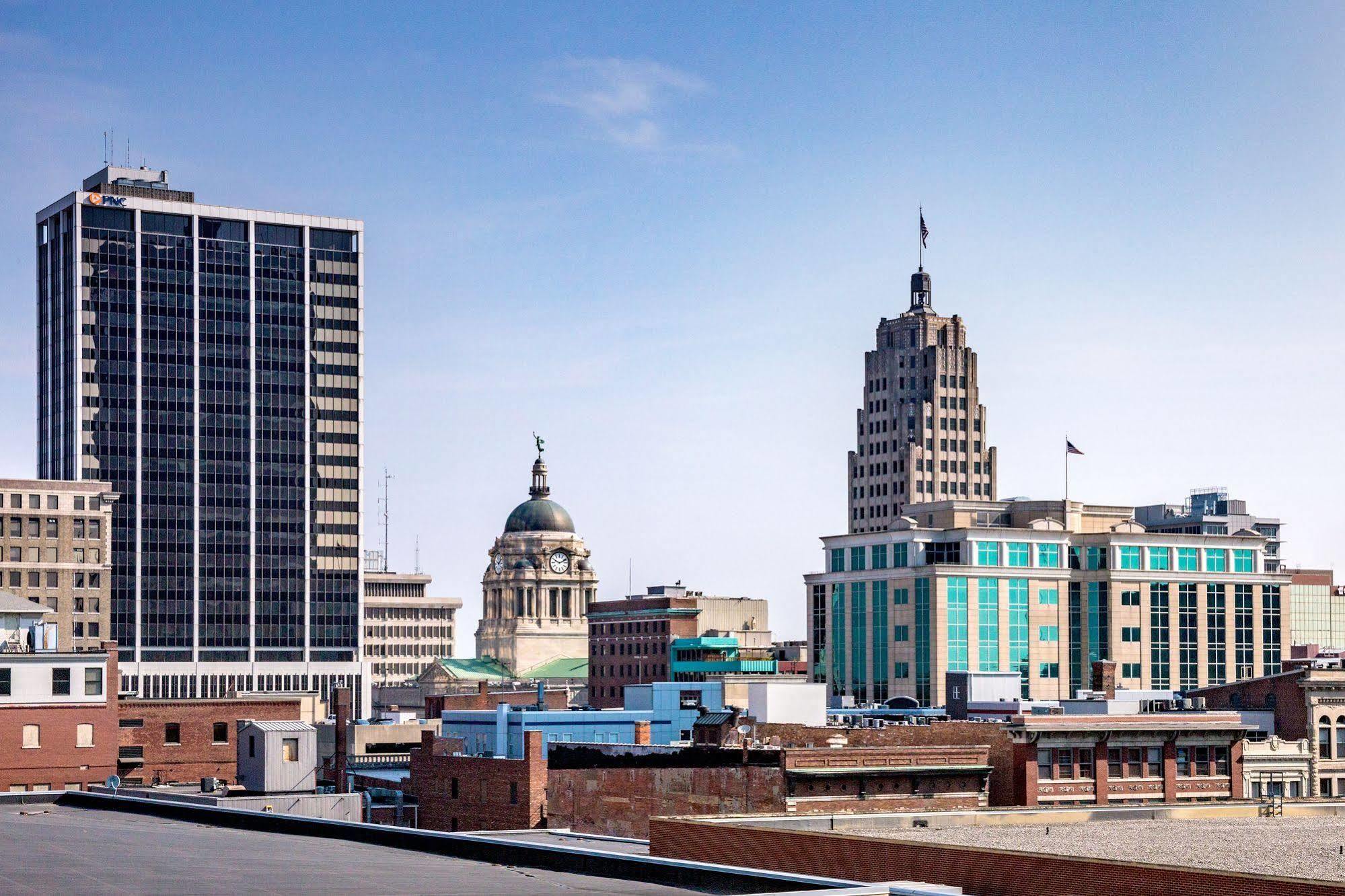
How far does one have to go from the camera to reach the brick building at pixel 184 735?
121875 millimetres

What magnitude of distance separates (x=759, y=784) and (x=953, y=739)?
14020 millimetres

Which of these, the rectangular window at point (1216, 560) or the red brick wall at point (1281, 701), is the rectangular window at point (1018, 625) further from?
the red brick wall at point (1281, 701)

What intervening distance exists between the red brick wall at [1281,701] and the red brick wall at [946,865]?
6676cm

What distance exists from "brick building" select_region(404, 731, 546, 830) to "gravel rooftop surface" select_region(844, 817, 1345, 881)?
97.8 feet

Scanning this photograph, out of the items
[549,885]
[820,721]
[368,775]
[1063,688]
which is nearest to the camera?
[549,885]

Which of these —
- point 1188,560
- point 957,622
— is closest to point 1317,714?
point 957,622

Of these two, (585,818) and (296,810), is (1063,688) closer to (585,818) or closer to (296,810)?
(585,818)

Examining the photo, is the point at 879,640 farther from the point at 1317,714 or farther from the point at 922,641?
the point at 1317,714

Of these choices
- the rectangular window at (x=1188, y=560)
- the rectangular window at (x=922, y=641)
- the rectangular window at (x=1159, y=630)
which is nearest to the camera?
the rectangular window at (x=922, y=641)

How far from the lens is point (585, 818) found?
92875 mm

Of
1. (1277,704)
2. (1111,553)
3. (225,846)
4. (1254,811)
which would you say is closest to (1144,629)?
(1111,553)

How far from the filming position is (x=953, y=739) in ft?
317

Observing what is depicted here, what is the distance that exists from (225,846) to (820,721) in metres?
70.8

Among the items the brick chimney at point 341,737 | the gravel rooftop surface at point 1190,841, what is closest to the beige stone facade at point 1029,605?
the brick chimney at point 341,737
